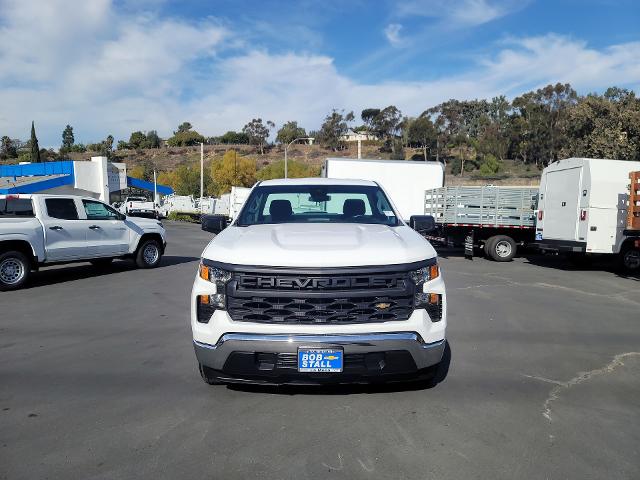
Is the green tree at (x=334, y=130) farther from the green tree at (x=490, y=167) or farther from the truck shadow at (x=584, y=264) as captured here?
the truck shadow at (x=584, y=264)

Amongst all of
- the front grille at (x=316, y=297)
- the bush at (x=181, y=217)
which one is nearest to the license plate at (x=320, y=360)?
the front grille at (x=316, y=297)

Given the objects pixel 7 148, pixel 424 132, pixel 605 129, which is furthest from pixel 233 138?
pixel 605 129

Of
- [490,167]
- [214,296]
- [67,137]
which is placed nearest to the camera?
[214,296]

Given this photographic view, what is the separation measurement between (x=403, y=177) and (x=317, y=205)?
12714 millimetres

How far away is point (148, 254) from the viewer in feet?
41.9

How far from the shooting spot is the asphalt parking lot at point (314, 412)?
3307mm

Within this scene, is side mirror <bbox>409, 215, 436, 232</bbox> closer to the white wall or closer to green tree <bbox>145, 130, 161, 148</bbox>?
the white wall

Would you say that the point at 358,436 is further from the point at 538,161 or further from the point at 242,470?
the point at 538,161

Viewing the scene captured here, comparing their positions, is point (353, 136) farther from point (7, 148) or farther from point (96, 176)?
point (96, 176)

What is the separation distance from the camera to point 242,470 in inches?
127

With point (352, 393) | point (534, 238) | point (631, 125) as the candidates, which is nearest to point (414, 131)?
point (631, 125)

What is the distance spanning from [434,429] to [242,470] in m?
1.44

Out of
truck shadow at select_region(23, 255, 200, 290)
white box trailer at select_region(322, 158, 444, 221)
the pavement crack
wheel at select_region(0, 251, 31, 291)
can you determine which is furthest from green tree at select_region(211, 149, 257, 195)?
the pavement crack

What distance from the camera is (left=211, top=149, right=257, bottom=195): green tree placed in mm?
56125
